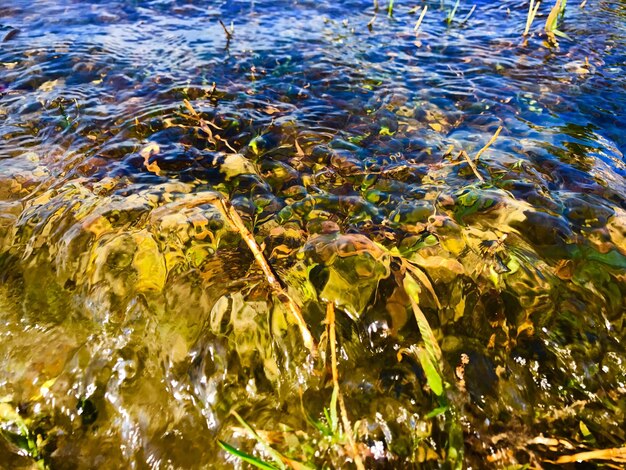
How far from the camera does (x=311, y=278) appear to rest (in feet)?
5.69

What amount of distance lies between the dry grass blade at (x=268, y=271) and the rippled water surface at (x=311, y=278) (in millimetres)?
48

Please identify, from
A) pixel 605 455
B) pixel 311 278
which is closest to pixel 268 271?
pixel 311 278

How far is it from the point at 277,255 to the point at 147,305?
601 millimetres

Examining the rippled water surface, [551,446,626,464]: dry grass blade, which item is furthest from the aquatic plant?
[551,446,626,464]: dry grass blade

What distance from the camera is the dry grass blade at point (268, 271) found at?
4.55ft

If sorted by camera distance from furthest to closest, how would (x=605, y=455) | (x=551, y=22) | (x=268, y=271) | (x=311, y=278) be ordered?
1. (x=551, y=22)
2. (x=311, y=278)
3. (x=268, y=271)
4. (x=605, y=455)

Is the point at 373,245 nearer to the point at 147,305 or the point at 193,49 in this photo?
the point at 147,305

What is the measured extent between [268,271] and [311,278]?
0.30m

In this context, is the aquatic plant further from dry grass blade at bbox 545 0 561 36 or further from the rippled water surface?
the rippled water surface

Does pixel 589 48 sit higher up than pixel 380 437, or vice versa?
pixel 589 48

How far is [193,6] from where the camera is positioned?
5.73m

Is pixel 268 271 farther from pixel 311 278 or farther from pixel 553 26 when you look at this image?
pixel 553 26

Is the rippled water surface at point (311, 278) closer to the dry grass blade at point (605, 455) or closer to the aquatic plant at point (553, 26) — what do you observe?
the dry grass blade at point (605, 455)

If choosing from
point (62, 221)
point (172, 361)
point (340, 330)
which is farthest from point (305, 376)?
point (62, 221)
